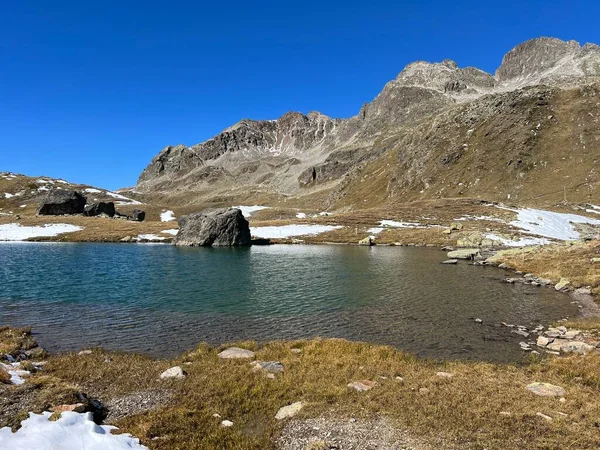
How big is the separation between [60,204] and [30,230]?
38096 mm

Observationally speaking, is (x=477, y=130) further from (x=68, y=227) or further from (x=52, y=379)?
(x=52, y=379)

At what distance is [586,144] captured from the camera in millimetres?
152125

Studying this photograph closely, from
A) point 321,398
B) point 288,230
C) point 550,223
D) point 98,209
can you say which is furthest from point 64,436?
Answer: point 98,209

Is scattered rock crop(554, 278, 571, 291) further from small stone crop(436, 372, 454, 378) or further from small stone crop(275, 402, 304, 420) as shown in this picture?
small stone crop(275, 402, 304, 420)

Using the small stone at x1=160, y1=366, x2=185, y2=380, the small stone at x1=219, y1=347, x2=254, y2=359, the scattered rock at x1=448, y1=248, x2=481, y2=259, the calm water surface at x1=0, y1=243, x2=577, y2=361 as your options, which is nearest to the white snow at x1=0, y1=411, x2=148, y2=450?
the small stone at x1=160, y1=366, x2=185, y2=380

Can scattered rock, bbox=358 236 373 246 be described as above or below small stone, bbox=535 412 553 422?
above

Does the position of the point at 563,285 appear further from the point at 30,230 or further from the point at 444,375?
the point at 30,230

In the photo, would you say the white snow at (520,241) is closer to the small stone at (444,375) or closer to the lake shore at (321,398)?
the lake shore at (321,398)

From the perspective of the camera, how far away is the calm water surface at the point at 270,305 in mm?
22609

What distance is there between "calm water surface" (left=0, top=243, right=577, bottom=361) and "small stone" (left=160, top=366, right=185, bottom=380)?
12.8ft

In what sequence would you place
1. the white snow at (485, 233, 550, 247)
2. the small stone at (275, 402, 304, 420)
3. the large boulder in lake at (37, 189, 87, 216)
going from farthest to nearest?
the large boulder in lake at (37, 189, 87, 216), the white snow at (485, 233, 550, 247), the small stone at (275, 402, 304, 420)

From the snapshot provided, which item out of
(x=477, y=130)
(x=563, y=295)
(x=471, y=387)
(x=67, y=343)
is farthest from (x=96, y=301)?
(x=477, y=130)

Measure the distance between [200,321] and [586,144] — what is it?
184616 millimetres

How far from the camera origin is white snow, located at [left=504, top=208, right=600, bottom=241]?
82000mm
